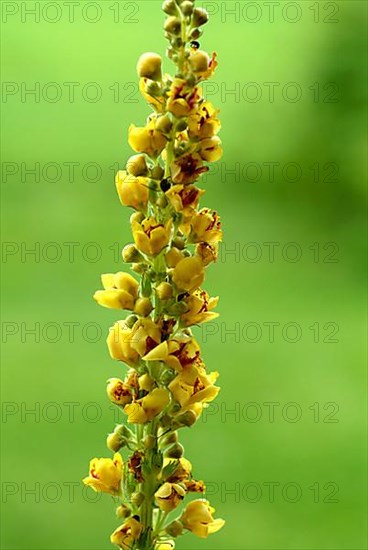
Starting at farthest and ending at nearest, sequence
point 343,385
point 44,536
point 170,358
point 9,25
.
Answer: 1. point 9,25
2. point 343,385
3. point 44,536
4. point 170,358

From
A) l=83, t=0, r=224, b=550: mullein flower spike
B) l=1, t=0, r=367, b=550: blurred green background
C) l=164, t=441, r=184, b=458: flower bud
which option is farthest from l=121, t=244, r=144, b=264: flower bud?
l=1, t=0, r=367, b=550: blurred green background

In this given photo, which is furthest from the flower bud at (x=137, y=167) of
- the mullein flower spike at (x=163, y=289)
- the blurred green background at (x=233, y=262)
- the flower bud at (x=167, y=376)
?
the blurred green background at (x=233, y=262)

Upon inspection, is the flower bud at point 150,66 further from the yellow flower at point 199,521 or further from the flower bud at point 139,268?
the yellow flower at point 199,521

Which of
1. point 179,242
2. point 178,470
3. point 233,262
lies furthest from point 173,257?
point 233,262

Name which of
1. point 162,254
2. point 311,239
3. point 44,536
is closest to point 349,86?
point 311,239

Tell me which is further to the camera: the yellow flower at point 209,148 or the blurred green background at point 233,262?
the blurred green background at point 233,262

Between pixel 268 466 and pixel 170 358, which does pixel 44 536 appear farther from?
pixel 170 358

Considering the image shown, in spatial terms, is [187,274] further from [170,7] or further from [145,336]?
[170,7]
